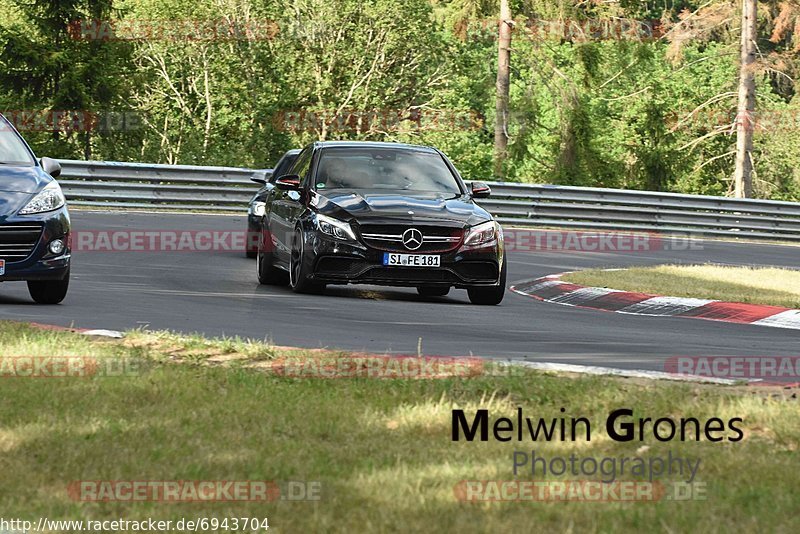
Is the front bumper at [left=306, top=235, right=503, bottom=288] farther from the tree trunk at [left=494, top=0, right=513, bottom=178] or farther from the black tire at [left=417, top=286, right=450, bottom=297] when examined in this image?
the tree trunk at [left=494, top=0, right=513, bottom=178]

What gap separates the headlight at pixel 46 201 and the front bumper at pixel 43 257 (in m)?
0.04

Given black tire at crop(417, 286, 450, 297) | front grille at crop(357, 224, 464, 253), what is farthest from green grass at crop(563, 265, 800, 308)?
front grille at crop(357, 224, 464, 253)

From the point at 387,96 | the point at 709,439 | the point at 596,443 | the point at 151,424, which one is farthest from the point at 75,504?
the point at 387,96

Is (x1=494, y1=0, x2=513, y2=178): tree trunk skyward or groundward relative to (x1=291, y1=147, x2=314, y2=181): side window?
skyward

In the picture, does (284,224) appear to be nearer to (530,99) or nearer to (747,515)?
(747,515)

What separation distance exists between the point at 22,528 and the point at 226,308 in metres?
8.22

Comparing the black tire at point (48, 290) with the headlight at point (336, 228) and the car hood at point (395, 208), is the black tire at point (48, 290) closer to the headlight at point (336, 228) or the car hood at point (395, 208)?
the headlight at point (336, 228)

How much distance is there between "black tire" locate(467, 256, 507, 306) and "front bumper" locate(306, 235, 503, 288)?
0.27 meters

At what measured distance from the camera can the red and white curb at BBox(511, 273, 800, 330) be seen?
1480 cm

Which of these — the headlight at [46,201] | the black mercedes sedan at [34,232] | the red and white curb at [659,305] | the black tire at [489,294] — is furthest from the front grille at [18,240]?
the red and white curb at [659,305]

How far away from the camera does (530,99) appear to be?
45312 millimetres

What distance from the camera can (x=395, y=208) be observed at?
14.3 m

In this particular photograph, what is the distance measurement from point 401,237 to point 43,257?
3.50m

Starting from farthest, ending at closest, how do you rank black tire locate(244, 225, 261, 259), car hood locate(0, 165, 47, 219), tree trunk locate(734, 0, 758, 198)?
tree trunk locate(734, 0, 758, 198)
black tire locate(244, 225, 261, 259)
car hood locate(0, 165, 47, 219)
